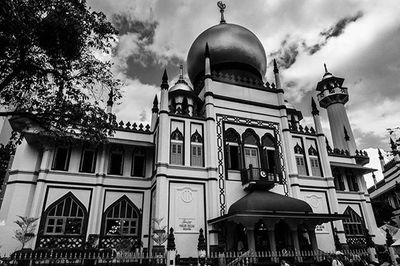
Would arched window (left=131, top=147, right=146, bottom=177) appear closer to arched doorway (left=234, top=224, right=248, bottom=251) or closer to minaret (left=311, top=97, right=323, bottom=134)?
arched doorway (left=234, top=224, right=248, bottom=251)

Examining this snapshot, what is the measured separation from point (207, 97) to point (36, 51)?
418 inches

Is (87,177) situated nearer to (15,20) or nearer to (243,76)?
(15,20)

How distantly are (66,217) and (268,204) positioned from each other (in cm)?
1065

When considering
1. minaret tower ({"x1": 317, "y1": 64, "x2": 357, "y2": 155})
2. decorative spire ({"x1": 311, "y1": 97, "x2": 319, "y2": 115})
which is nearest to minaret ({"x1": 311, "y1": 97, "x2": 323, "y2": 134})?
decorative spire ({"x1": 311, "y1": 97, "x2": 319, "y2": 115})

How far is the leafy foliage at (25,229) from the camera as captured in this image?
43.3 ft

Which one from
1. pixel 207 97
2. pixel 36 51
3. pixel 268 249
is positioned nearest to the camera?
pixel 36 51

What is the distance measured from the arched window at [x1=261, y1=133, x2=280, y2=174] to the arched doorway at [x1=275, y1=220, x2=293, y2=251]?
3.38 metres

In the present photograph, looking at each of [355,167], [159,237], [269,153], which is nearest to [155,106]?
[269,153]

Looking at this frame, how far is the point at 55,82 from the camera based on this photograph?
32.1 ft

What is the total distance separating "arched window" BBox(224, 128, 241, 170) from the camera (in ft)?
57.0

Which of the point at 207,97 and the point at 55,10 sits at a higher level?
the point at 207,97

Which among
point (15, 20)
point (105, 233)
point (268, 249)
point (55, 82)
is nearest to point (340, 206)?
point (268, 249)

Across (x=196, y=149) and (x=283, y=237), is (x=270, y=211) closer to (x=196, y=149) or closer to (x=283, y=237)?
(x=283, y=237)

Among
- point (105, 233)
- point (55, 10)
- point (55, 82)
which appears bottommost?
point (105, 233)
